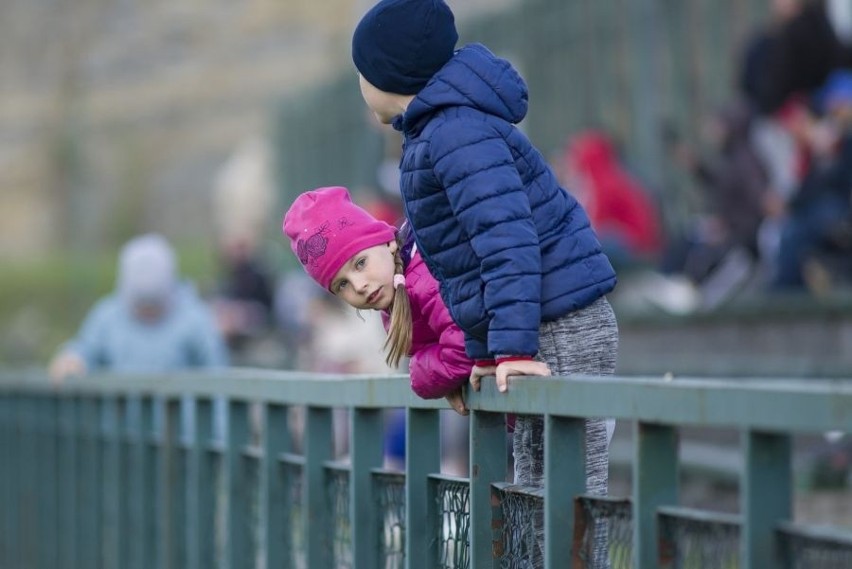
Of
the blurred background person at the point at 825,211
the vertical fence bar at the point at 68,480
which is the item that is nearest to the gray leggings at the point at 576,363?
the vertical fence bar at the point at 68,480

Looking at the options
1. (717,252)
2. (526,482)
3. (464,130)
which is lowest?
(526,482)

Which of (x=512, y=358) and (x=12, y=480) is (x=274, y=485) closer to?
(x=512, y=358)

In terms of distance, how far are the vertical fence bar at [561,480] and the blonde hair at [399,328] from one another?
2.09 ft

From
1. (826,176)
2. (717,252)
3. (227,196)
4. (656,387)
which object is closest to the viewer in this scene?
(656,387)

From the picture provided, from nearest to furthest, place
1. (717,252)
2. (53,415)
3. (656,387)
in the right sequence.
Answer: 1. (656,387)
2. (53,415)
3. (717,252)

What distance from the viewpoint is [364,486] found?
5.38 meters

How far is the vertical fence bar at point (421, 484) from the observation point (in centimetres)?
496

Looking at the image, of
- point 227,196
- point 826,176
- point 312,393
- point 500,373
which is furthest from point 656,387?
point 227,196

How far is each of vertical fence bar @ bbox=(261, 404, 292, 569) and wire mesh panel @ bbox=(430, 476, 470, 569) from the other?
1.28 m

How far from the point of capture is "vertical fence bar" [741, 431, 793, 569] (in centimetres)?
329

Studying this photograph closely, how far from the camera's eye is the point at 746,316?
11562 millimetres

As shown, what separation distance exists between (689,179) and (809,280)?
369cm

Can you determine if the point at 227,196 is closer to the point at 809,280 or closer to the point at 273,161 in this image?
the point at 273,161

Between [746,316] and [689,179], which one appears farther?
[689,179]
